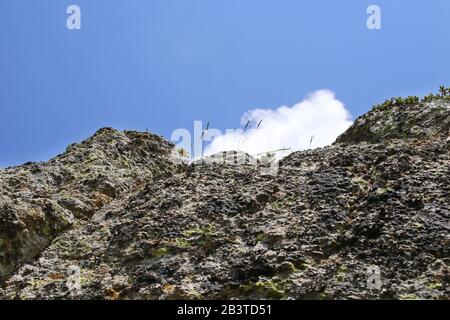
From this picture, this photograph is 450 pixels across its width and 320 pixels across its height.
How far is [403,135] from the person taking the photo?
12.5 m

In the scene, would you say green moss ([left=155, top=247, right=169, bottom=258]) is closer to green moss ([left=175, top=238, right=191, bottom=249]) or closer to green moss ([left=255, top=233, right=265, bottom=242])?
green moss ([left=175, top=238, right=191, bottom=249])

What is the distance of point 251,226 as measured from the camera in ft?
31.2

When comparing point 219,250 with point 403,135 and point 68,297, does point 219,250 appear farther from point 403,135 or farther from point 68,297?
point 403,135

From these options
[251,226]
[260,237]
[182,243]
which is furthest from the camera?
[251,226]

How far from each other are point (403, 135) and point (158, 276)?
7280 mm

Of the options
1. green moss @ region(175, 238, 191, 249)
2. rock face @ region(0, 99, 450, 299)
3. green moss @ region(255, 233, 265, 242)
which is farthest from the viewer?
green moss @ region(175, 238, 191, 249)

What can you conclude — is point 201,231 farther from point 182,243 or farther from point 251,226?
point 251,226

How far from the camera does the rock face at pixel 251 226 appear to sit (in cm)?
792

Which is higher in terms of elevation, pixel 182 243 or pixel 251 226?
pixel 251 226

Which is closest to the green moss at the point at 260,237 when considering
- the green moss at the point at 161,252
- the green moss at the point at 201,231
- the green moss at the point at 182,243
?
the green moss at the point at 201,231

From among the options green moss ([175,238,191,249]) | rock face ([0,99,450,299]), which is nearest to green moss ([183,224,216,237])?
rock face ([0,99,450,299])

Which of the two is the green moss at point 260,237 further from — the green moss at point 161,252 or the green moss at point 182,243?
the green moss at point 161,252

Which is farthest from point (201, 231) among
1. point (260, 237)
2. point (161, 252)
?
point (260, 237)

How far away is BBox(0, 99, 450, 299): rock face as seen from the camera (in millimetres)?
7922
